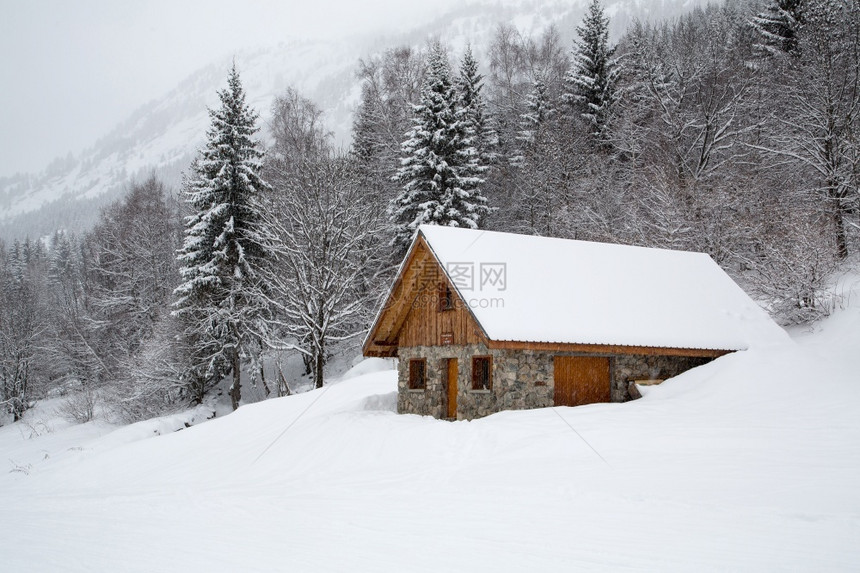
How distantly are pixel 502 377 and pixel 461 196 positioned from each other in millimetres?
14193

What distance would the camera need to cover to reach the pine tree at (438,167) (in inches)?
1062

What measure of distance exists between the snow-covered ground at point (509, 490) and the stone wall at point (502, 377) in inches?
36.6

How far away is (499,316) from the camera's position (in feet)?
46.6

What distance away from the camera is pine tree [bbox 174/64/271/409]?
24.9m

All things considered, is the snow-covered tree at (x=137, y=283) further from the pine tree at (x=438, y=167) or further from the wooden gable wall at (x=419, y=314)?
the wooden gable wall at (x=419, y=314)

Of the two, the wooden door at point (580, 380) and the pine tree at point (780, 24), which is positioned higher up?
the pine tree at point (780, 24)

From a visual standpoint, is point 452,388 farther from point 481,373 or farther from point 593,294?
point 593,294

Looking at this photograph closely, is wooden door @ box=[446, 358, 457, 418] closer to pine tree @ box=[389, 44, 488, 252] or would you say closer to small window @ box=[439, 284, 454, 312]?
small window @ box=[439, 284, 454, 312]

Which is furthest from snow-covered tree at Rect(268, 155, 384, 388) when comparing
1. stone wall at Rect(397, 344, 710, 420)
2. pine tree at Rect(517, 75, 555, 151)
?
pine tree at Rect(517, 75, 555, 151)

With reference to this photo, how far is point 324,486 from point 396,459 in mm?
1829

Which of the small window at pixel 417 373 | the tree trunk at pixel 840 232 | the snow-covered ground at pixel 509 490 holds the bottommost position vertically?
the snow-covered ground at pixel 509 490

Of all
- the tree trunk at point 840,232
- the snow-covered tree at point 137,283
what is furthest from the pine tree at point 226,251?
the tree trunk at point 840,232

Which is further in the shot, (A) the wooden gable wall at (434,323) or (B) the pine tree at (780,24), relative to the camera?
(B) the pine tree at (780,24)

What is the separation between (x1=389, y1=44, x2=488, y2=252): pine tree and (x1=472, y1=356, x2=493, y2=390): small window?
12.0 m
